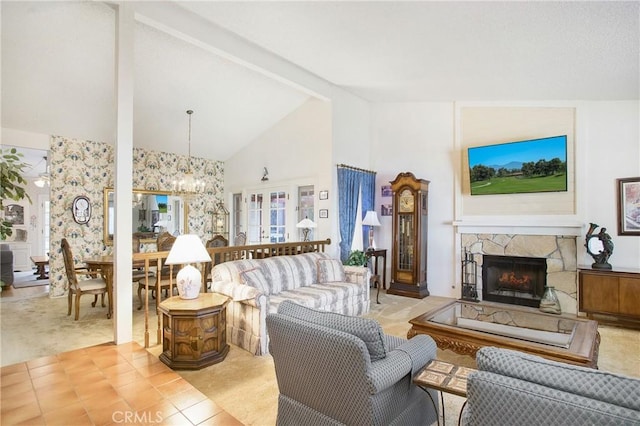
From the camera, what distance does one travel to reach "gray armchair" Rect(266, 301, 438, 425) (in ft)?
5.07

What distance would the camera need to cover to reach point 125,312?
301 cm

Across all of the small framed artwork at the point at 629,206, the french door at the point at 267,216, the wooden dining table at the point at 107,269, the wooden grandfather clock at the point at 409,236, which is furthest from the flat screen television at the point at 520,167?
the wooden dining table at the point at 107,269

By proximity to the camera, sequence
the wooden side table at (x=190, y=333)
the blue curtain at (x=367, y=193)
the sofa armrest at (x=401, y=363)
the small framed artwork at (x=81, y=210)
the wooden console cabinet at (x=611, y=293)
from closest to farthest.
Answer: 1. the sofa armrest at (x=401, y=363)
2. the wooden side table at (x=190, y=333)
3. the wooden console cabinet at (x=611, y=293)
4. the small framed artwork at (x=81, y=210)
5. the blue curtain at (x=367, y=193)

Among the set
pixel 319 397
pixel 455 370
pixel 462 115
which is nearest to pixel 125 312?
pixel 319 397

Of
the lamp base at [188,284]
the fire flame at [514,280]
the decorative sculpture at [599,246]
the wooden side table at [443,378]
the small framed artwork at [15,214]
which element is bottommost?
the fire flame at [514,280]

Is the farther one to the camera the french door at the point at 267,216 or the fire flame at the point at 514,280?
the french door at the point at 267,216

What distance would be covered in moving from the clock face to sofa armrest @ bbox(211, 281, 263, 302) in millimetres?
3307

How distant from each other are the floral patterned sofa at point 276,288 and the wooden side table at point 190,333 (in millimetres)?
351

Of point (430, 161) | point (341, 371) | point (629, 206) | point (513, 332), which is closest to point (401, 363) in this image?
point (341, 371)

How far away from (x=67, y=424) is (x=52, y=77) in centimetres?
434

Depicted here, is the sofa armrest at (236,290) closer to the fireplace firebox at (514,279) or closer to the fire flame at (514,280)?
the fireplace firebox at (514,279)

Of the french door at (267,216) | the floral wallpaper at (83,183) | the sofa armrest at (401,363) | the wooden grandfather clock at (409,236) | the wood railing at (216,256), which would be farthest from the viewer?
the french door at (267,216)

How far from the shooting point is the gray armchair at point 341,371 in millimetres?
1544

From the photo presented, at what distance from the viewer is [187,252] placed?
2.90 meters
